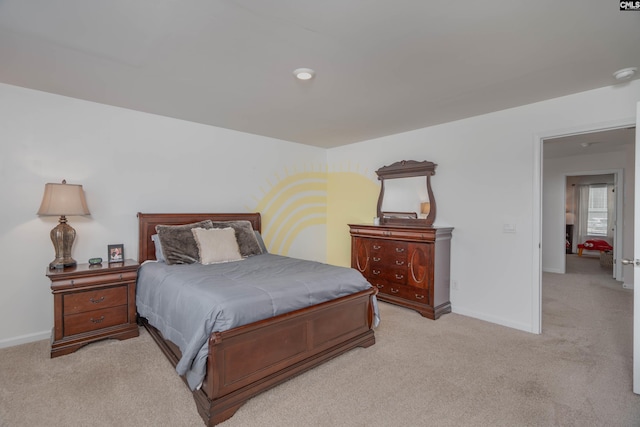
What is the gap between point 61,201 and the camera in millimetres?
2822

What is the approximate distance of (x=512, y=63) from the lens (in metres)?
2.33

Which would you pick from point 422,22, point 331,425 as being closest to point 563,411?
point 331,425

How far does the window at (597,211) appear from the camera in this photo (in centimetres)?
870

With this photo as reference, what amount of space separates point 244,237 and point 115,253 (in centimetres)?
134

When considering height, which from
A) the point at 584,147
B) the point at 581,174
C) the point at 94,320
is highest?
the point at 584,147

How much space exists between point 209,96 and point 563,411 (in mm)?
3679

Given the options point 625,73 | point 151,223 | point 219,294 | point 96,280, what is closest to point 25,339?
point 96,280

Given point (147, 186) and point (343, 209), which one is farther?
point (343, 209)

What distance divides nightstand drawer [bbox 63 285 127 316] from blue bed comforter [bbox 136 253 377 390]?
17 cm

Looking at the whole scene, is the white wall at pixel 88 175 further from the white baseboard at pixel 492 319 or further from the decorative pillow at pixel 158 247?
the white baseboard at pixel 492 319

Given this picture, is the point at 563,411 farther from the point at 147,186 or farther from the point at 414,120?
the point at 147,186

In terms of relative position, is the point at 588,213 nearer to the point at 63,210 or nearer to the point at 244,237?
the point at 244,237

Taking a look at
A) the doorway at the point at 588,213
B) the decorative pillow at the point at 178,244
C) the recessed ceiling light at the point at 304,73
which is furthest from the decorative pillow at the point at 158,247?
the doorway at the point at 588,213

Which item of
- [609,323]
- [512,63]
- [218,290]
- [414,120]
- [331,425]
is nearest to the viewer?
[331,425]
